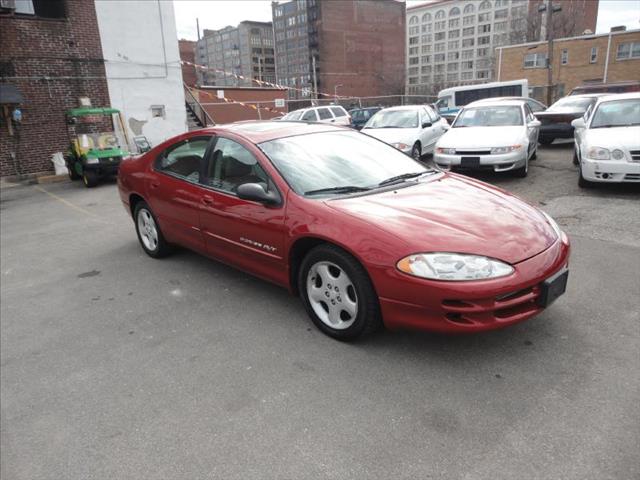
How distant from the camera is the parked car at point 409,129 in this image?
10273 mm

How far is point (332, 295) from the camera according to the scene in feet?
10.7

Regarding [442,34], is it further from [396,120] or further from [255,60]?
[396,120]

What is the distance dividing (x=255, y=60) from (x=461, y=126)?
410 feet

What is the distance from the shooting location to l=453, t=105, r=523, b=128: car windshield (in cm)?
947

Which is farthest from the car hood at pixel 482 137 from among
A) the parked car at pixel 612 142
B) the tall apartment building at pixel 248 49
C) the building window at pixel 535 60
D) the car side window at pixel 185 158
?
the tall apartment building at pixel 248 49

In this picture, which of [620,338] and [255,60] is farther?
[255,60]

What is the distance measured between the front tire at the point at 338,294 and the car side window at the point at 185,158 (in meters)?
1.72

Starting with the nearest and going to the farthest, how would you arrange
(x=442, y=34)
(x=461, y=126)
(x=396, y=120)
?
(x=461, y=126), (x=396, y=120), (x=442, y=34)

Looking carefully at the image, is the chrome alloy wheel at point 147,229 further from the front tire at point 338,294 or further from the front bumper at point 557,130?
the front bumper at point 557,130

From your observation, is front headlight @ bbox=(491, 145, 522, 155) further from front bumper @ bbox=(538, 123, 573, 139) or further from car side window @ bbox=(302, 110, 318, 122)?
car side window @ bbox=(302, 110, 318, 122)

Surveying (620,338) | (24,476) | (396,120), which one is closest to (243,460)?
(24,476)

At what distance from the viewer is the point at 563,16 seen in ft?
176

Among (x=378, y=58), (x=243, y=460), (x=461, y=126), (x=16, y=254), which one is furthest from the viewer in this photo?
(x=378, y=58)

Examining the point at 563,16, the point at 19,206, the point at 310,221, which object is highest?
the point at 563,16
